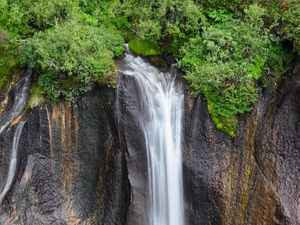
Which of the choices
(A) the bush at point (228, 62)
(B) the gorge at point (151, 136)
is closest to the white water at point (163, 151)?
(B) the gorge at point (151, 136)

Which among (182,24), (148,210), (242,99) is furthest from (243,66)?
(148,210)

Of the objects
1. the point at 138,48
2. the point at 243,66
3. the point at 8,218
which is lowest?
the point at 8,218

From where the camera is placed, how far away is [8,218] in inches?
331

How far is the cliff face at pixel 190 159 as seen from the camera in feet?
27.4

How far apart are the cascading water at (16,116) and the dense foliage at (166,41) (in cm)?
36

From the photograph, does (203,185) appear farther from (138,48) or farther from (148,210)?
(138,48)

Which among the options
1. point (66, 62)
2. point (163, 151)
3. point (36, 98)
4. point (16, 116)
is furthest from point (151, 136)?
point (16, 116)

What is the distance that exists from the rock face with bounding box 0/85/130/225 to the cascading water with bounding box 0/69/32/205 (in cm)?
12

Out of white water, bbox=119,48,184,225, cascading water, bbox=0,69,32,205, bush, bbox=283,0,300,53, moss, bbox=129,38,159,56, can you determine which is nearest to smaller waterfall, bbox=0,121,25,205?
cascading water, bbox=0,69,32,205

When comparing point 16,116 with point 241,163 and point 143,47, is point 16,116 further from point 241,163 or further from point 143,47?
point 241,163

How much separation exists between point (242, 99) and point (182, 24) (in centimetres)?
258

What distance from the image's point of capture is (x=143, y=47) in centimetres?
976

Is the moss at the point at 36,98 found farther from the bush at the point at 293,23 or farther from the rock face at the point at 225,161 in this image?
the bush at the point at 293,23

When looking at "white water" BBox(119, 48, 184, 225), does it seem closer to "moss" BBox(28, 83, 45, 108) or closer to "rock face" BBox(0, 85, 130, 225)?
"rock face" BBox(0, 85, 130, 225)
